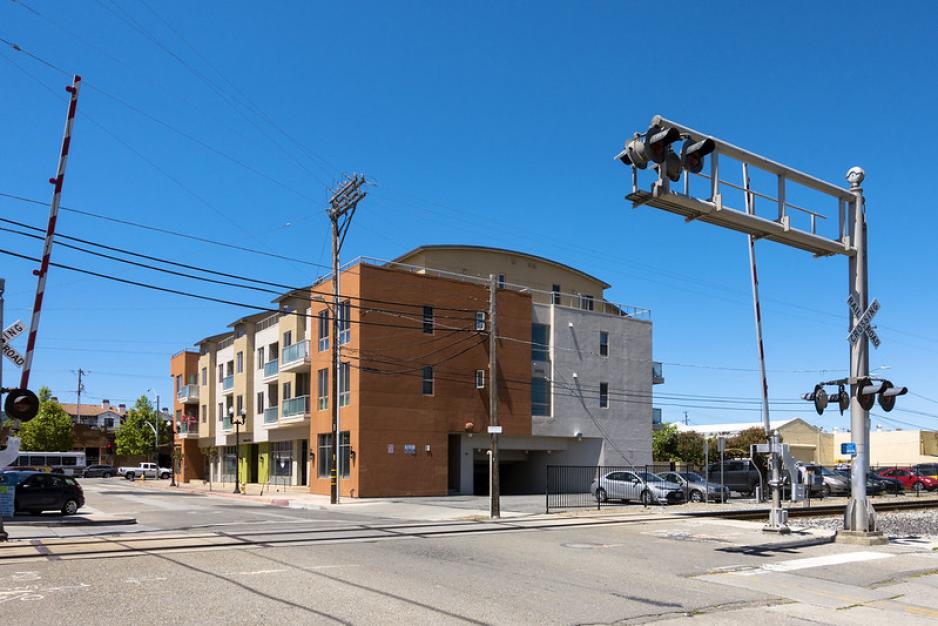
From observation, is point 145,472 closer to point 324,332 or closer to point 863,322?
point 324,332

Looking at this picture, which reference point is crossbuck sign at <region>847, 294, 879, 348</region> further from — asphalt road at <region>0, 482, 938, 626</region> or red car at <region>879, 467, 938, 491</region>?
red car at <region>879, 467, 938, 491</region>

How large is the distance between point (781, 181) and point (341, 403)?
1086 inches

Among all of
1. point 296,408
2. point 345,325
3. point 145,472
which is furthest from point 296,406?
point 145,472

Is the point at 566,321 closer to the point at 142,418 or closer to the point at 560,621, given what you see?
the point at 560,621

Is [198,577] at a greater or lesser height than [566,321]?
lesser

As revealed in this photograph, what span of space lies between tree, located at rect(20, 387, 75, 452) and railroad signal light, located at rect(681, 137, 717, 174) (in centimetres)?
9549

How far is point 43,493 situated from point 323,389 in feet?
61.5

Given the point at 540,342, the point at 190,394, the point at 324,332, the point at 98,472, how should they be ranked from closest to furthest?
the point at 324,332 → the point at 540,342 → the point at 190,394 → the point at 98,472

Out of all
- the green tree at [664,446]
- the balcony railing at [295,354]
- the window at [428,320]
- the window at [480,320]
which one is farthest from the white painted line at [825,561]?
the green tree at [664,446]

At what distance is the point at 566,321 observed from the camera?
1832 inches

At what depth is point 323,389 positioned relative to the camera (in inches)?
1705

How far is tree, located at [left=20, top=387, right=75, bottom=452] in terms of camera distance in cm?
9338

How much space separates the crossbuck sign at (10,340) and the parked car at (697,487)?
25.4 metres

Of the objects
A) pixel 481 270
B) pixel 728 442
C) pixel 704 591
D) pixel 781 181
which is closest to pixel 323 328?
pixel 481 270
